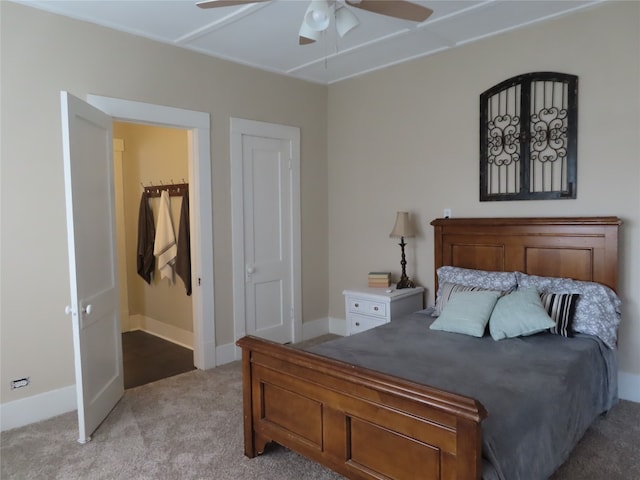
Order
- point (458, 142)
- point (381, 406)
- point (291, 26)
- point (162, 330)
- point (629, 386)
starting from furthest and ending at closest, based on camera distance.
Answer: point (162, 330), point (458, 142), point (291, 26), point (629, 386), point (381, 406)

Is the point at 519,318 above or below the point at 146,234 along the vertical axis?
below

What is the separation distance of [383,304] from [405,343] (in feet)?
3.69

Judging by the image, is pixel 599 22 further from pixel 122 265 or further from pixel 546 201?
pixel 122 265

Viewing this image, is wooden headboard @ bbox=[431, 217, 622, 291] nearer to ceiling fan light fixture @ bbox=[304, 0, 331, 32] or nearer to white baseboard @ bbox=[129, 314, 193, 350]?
ceiling fan light fixture @ bbox=[304, 0, 331, 32]

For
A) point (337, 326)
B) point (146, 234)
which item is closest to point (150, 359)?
point (146, 234)

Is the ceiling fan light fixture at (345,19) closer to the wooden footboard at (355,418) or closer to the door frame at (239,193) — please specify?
the wooden footboard at (355,418)

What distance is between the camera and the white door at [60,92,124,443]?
2.65 m

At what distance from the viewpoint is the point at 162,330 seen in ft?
16.9

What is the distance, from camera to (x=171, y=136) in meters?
4.77

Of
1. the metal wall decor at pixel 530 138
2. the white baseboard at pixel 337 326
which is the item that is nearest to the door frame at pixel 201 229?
the white baseboard at pixel 337 326

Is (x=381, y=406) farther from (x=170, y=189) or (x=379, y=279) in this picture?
(x=170, y=189)

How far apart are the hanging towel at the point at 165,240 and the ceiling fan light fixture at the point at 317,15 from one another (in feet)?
10.1

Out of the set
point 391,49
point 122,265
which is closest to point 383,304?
point 391,49

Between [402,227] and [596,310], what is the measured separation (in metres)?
1.70
